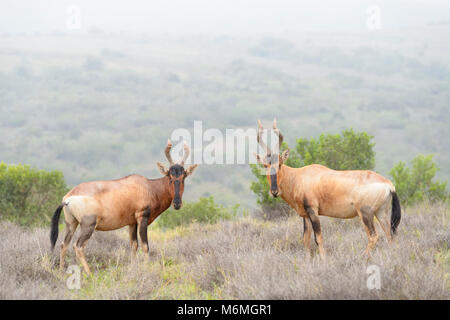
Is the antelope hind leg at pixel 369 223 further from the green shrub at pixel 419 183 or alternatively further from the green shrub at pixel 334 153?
the green shrub at pixel 419 183

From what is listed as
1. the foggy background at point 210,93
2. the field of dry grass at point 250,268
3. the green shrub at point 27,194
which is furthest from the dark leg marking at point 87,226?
the foggy background at point 210,93

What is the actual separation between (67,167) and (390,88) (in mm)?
57246

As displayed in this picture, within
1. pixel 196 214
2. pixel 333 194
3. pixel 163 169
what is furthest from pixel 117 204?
pixel 196 214

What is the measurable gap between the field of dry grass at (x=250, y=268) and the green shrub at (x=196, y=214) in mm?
5136

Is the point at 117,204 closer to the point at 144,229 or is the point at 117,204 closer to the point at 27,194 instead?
the point at 144,229

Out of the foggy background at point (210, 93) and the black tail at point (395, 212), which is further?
the foggy background at point (210, 93)

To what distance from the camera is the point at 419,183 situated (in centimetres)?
1666

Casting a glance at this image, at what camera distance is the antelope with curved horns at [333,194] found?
7977 millimetres

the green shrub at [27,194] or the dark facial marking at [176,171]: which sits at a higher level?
the dark facial marking at [176,171]

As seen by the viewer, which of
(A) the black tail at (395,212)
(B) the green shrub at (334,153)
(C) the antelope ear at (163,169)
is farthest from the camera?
(B) the green shrub at (334,153)

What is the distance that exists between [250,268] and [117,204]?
2524mm

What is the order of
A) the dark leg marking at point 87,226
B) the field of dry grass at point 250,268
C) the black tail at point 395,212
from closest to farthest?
1. the field of dry grass at point 250,268
2. the dark leg marking at point 87,226
3. the black tail at point 395,212

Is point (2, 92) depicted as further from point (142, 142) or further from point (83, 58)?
point (142, 142)
